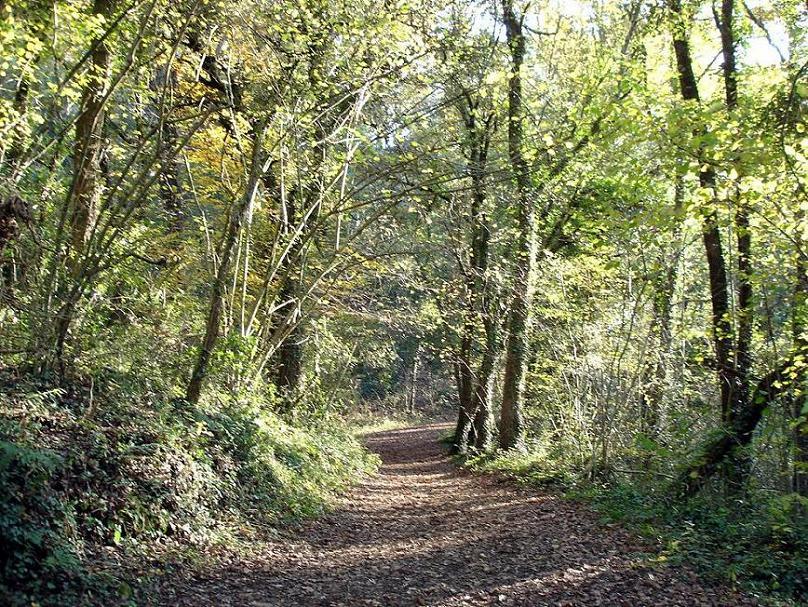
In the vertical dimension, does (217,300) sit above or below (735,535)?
above

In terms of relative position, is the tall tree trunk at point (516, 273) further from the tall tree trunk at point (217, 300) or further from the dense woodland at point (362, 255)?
the tall tree trunk at point (217, 300)

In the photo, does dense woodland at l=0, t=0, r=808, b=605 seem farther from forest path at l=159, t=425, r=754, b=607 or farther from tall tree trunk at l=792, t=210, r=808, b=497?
forest path at l=159, t=425, r=754, b=607

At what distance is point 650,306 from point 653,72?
488cm

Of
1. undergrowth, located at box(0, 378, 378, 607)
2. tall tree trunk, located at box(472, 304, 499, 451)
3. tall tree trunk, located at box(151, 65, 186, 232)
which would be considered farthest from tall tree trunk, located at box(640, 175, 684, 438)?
tall tree trunk, located at box(151, 65, 186, 232)

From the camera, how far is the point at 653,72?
1235 cm

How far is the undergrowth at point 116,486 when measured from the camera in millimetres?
4535

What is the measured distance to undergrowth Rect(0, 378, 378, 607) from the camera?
4.54 meters

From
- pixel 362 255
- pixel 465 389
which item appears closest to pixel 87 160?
pixel 362 255

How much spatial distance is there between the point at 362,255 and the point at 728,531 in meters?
7.68

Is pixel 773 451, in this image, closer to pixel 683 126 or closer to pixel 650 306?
pixel 650 306

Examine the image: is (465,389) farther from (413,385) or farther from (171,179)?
(413,385)

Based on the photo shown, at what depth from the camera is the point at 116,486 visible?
5746 millimetres

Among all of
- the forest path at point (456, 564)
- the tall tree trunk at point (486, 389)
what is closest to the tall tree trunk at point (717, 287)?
the forest path at point (456, 564)

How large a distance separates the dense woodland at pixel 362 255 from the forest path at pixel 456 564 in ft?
2.20
